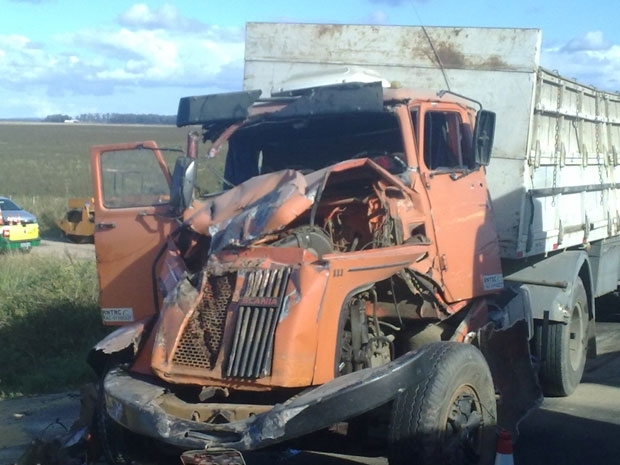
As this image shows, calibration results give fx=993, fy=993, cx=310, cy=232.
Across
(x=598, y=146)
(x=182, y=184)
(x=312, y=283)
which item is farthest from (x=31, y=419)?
(x=598, y=146)

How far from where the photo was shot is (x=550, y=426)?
8148mm

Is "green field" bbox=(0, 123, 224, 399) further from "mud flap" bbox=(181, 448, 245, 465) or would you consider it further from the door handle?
"mud flap" bbox=(181, 448, 245, 465)

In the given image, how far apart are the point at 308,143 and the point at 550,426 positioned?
3049 millimetres

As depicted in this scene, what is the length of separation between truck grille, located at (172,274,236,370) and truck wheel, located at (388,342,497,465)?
3.69ft

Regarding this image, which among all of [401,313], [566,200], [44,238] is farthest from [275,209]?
[44,238]

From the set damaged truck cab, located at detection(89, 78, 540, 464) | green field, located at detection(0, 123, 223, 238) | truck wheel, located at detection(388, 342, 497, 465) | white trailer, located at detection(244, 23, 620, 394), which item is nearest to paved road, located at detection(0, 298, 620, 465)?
white trailer, located at detection(244, 23, 620, 394)

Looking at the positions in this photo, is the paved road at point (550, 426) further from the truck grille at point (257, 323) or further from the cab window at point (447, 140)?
the cab window at point (447, 140)

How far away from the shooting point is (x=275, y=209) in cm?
614

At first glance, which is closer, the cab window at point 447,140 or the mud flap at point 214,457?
the mud flap at point 214,457

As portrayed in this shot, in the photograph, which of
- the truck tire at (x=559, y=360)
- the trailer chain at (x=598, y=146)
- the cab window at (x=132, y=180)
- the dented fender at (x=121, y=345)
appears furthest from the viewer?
the trailer chain at (x=598, y=146)

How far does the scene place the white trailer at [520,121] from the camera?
28.9 feet

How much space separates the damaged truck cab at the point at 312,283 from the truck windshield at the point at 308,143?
16 mm

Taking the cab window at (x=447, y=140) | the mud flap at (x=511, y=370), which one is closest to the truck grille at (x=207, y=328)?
the mud flap at (x=511, y=370)

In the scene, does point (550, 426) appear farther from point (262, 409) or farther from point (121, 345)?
point (121, 345)
